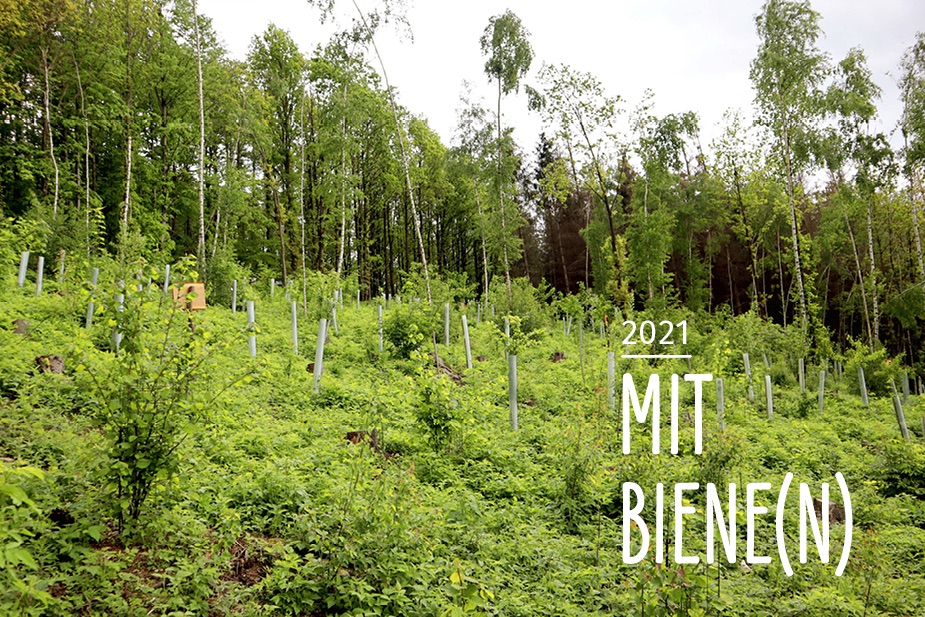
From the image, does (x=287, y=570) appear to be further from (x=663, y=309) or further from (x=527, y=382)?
(x=663, y=309)

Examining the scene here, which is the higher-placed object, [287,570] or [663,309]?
[663,309]

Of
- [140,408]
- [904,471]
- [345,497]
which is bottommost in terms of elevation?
[904,471]

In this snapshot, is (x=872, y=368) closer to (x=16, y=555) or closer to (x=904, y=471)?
(x=904, y=471)

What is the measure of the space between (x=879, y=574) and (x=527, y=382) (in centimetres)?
748

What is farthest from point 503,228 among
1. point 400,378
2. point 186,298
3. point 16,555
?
point 16,555

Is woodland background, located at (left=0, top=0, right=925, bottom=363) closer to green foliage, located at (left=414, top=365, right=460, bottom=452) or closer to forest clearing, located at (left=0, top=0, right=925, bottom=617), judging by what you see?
forest clearing, located at (left=0, top=0, right=925, bottom=617)

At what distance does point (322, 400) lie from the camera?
9.06m

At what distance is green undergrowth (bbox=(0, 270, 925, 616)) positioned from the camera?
3.77 meters

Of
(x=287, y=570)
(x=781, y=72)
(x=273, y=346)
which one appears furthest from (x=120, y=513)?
(x=781, y=72)

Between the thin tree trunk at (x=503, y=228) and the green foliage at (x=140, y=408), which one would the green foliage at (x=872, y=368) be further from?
the green foliage at (x=140, y=408)

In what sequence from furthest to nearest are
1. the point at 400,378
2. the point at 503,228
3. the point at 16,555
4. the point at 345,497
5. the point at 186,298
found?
1. the point at 503,228
2. the point at 400,378
3. the point at 345,497
4. the point at 186,298
5. the point at 16,555

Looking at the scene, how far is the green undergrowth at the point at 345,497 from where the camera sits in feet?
12.4

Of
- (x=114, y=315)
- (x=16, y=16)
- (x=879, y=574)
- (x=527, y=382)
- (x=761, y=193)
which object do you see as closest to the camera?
(x=114, y=315)

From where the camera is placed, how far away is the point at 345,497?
4840 mm
